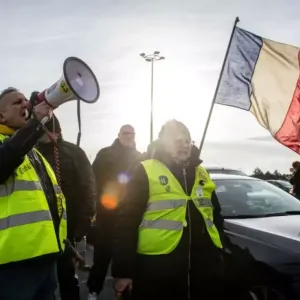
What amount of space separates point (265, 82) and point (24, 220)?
4.81 meters

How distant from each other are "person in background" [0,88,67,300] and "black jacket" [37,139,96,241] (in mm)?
1566

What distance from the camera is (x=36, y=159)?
3.13m

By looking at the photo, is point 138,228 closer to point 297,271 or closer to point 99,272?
point 297,271

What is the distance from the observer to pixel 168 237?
138 inches

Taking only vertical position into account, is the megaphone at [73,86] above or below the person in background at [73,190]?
above

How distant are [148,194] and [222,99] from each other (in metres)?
3.64

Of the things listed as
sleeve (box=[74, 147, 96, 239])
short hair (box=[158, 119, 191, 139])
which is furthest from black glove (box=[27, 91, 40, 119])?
sleeve (box=[74, 147, 96, 239])

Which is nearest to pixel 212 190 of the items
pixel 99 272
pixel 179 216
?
pixel 179 216

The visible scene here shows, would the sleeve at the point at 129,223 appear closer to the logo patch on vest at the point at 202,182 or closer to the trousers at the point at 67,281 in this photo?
the logo patch on vest at the point at 202,182

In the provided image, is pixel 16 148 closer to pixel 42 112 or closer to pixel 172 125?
pixel 42 112

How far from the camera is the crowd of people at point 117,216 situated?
8.88 feet

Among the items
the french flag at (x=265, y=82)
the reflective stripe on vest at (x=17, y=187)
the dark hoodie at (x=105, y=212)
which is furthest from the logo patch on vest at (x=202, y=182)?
the french flag at (x=265, y=82)

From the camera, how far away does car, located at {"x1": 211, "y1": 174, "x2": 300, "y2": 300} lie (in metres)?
4.09

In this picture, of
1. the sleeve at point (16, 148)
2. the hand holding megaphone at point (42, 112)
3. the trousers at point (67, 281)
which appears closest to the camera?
the sleeve at point (16, 148)
